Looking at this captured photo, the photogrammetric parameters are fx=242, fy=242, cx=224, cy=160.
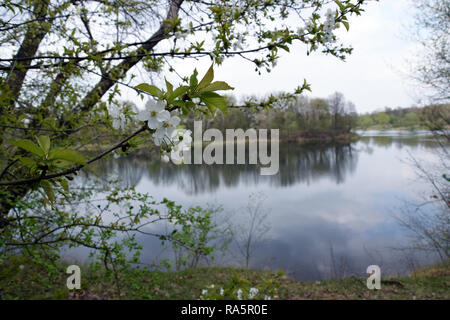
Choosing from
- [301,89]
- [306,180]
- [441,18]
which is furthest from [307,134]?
[301,89]

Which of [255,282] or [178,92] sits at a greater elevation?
[178,92]

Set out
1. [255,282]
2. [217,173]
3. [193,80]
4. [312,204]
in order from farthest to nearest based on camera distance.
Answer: [217,173] → [312,204] → [255,282] → [193,80]

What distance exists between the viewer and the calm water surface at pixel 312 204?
6500mm

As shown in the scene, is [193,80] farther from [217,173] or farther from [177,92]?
[217,173]

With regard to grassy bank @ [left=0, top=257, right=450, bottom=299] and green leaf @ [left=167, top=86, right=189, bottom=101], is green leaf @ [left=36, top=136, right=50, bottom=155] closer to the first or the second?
green leaf @ [left=167, top=86, right=189, bottom=101]

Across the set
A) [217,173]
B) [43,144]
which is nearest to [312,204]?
[217,173]

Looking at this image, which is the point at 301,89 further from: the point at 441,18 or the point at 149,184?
the point at 149,184

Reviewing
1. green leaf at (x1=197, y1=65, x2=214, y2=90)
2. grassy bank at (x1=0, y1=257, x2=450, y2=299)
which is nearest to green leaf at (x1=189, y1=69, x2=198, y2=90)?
green leaf at (x1=197, y1=65, x2=214, y2=90)

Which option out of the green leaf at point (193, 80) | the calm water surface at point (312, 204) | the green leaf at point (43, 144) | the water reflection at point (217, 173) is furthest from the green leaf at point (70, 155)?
the water reflection at point (217, 173)

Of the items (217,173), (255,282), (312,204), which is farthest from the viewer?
(217,173)

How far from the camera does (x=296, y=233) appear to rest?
819 centimetres

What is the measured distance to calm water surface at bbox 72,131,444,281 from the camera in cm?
650

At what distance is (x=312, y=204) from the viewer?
35.4 ft
